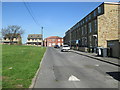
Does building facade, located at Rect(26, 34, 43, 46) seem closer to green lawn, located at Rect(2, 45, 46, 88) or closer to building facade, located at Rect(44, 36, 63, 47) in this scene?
building facade, located at Rect(44, 36, 63, 47)

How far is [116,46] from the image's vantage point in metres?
16.2

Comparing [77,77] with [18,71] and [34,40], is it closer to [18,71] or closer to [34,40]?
[18,71]

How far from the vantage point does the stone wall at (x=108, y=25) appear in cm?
2652

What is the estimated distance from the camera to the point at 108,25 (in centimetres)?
2694

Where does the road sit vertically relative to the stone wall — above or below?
below

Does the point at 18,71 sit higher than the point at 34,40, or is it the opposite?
the point at 34,40

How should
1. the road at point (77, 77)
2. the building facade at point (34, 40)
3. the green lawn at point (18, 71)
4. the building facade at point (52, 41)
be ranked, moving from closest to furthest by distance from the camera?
the green lawn at point (18, 71), the road at point (77, 77), the building facade at point (52, 41), the building facade at point (34, 40)

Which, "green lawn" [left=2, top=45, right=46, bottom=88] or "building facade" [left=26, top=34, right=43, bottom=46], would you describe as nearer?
"green lawn" [left=2, top=45, right=46, bottom=88]

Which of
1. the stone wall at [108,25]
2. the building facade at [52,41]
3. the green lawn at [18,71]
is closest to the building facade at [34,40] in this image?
the building facade at [52,41]

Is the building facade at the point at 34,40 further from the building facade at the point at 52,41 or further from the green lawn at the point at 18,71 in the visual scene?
the green lawn at the point at 18,71

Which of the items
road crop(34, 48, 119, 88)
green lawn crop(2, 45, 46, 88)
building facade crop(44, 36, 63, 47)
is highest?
building facade crop(44, 36, 63, 47)

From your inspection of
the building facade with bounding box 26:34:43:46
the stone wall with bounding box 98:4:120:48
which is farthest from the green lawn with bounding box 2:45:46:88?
the building facade with bounding box 26:34:43:46

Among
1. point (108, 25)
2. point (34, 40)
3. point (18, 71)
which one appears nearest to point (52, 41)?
point (34, 40)

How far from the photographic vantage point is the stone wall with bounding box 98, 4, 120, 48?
26.5 meters
